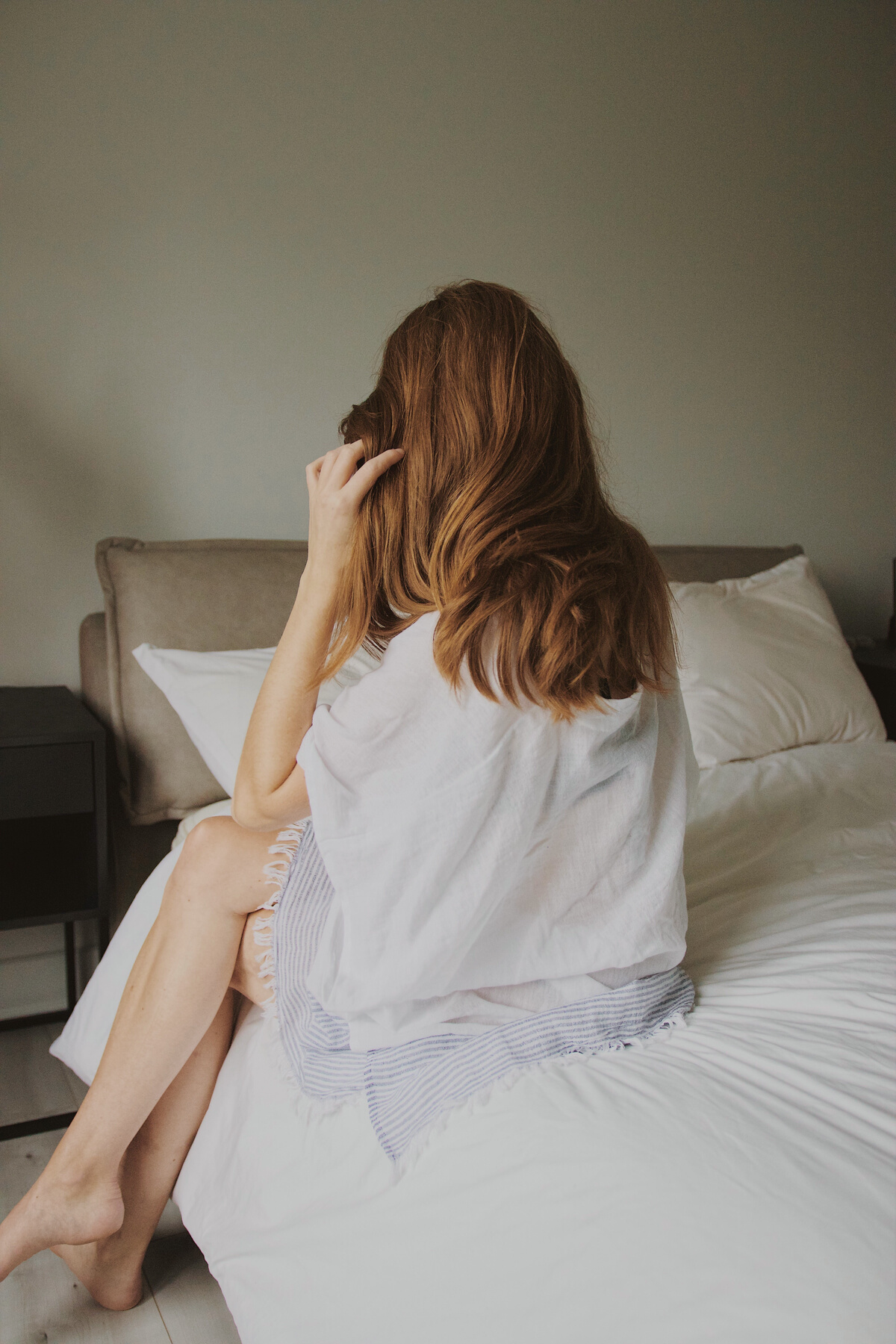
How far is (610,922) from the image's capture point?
0.92 m

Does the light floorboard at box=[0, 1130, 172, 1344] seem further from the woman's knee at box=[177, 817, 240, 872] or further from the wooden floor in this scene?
the woman's knee at box=[177, 817, 240, 872]

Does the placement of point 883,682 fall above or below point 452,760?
below

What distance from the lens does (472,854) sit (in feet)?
2.76

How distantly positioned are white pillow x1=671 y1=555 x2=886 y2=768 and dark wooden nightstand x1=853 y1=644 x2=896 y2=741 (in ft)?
1.07

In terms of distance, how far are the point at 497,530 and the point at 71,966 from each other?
1.50 meters

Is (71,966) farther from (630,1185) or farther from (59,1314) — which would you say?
(630,1185)

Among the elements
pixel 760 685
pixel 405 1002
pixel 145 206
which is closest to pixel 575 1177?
pixel 405 1002

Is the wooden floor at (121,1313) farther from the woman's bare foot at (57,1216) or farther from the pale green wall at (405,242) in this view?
the pale green wall at (405,242)

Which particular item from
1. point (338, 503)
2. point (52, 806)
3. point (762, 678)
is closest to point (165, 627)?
point (52, 806)

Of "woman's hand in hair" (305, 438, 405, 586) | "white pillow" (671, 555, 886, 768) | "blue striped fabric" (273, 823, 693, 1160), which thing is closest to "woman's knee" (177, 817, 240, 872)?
"blue striped fabric" (273, 823, 693, 1160)

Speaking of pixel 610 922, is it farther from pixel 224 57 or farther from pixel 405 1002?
pixel 224 57

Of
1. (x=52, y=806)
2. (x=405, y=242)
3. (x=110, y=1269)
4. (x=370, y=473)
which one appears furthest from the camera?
(x=405, y=242)

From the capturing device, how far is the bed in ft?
2.02

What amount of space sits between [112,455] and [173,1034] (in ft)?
4.26
